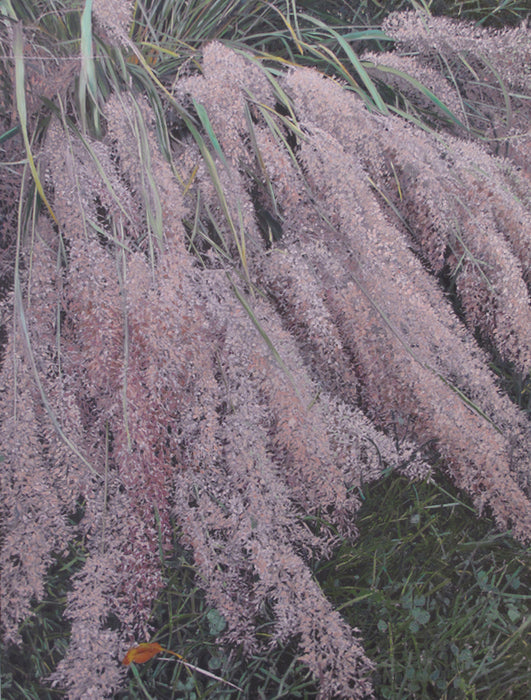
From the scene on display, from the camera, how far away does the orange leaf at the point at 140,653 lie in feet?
2.51

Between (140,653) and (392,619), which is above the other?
(392,619)

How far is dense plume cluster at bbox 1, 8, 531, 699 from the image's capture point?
29.3 inches

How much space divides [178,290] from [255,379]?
186mm

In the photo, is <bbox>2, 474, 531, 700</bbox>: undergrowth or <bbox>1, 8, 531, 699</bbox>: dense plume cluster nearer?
<bbox>1, 8, 531, 699</bbox>: dense plume cluster

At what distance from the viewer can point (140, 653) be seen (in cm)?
78

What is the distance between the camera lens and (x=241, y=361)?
2.75 feet

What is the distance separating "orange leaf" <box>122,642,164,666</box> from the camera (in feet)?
2.51

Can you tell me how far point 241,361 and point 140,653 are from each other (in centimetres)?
44

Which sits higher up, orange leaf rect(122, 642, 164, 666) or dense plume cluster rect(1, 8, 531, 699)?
dense plume cluster rect(1, 8, 531, 699)

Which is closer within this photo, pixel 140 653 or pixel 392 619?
pixel 140 653

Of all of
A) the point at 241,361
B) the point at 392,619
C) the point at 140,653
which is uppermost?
the point at 241,361

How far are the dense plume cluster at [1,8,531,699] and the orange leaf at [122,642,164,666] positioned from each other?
0.02 m

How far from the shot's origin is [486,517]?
1.12m

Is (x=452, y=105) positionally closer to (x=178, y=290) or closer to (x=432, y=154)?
(x=432, y=154)
